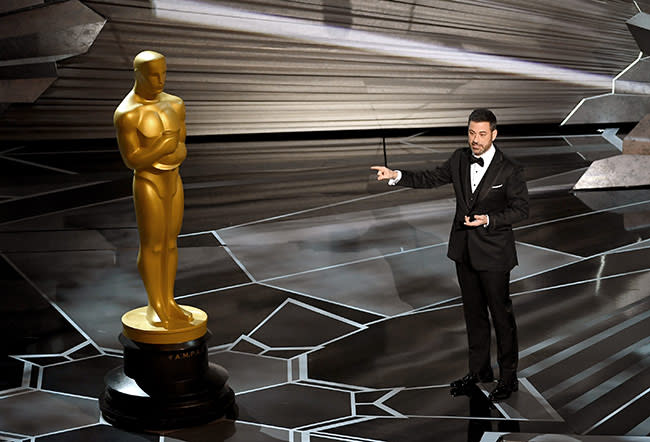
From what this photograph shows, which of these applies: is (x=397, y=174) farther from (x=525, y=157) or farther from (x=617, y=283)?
(x=525, y=157)

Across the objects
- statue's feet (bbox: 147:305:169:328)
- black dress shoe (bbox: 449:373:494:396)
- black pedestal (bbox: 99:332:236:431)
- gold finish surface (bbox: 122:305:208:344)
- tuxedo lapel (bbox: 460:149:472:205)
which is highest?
tuxedo lapel (bbox: 460:149:472:205)

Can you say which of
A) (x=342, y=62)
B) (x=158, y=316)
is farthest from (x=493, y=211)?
(x=342, y=62)

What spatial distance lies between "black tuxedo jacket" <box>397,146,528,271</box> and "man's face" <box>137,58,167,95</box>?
133 centimetres

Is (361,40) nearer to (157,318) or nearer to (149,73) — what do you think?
(149,73)

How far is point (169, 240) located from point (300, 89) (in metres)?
4.29

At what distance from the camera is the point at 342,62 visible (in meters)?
7.30

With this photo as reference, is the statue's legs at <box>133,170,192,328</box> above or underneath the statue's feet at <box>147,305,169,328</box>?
above

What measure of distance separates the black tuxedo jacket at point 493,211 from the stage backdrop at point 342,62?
12.8ft

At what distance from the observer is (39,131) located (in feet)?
21.6

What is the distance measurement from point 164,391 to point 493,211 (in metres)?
1.57

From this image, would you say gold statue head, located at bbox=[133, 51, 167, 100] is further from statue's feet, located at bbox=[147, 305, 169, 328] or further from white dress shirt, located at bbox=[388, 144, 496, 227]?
white dress shirt, located at bbox=[388, 144, 496, 227]

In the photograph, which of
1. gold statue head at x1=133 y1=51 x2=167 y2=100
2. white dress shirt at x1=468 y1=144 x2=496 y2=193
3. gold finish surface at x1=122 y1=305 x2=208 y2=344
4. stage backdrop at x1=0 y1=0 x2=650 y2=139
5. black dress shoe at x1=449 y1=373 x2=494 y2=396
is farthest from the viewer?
stage backdrop at x1=0 y1=0 x2=650 y2=139

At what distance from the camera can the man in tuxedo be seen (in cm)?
316

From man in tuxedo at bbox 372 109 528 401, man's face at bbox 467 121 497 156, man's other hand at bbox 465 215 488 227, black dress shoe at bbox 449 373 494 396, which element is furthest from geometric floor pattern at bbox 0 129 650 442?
man's face at bbox 467 121 497 156
